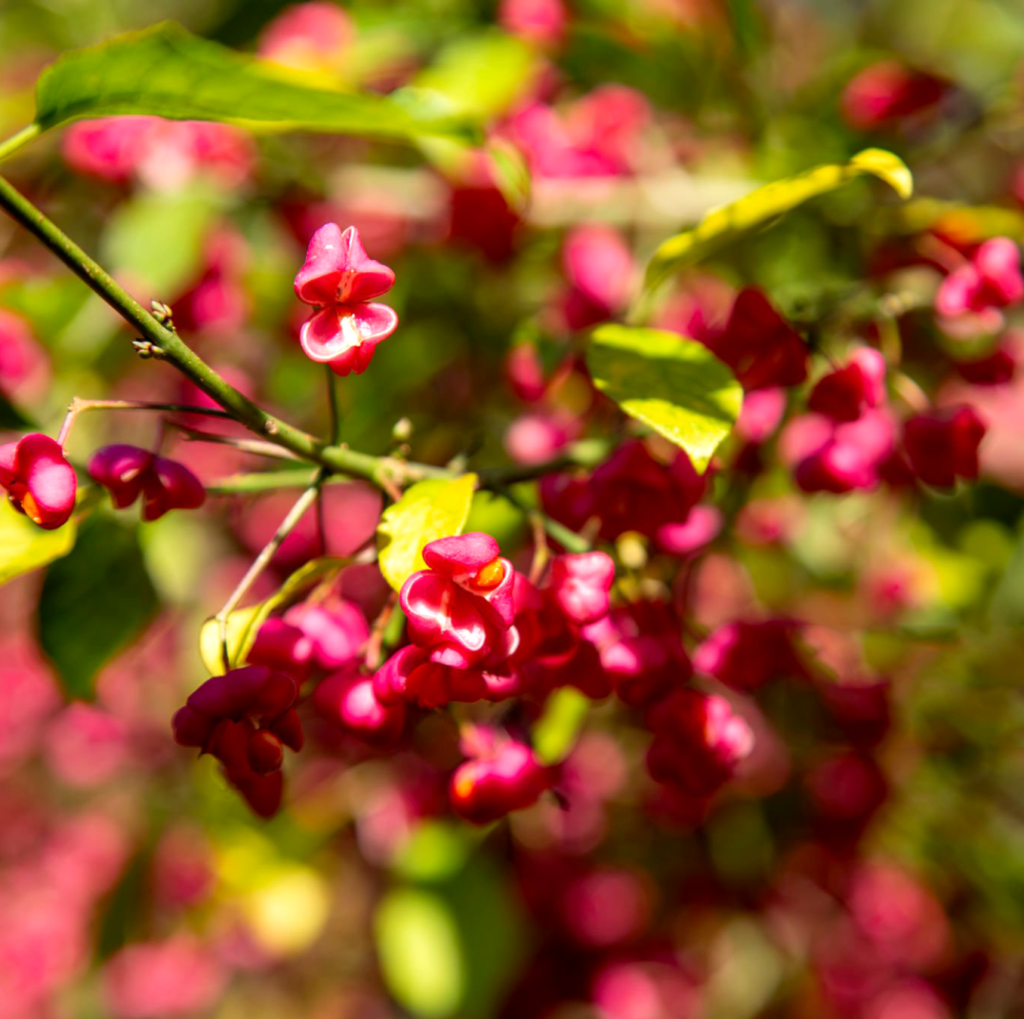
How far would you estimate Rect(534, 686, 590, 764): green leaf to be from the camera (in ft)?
4.06

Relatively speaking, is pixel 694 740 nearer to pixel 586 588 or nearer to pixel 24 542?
pixel 586 588

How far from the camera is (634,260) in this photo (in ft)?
5.65

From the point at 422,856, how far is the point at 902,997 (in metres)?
1.24

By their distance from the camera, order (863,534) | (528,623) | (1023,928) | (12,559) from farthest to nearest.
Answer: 1. (863,534)
2. (1023,928)
3. (12,559)
4. (528,623)

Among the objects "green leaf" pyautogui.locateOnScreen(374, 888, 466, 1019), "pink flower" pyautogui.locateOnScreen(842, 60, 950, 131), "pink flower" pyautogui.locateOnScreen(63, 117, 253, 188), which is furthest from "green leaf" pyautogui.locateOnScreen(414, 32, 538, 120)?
"green leaf" pyautogui.locateOnScreen(374, 888, 466, 1019)

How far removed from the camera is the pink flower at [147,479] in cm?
80

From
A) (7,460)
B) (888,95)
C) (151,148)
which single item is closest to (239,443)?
(7,460)

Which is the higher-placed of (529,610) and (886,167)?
(886,167)

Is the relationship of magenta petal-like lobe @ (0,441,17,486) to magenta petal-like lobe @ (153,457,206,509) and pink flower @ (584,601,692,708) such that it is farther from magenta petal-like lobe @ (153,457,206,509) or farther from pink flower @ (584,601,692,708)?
pink flower @ (584,601,692,708)

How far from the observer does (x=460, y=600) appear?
25.8 inches

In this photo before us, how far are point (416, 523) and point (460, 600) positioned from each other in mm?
72

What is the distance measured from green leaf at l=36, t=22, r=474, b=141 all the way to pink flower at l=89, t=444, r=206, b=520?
10.6 inches

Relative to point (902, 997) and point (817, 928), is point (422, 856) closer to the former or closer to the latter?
point (817, 928)

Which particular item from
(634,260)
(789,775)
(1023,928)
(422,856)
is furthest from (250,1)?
(1023,928)
